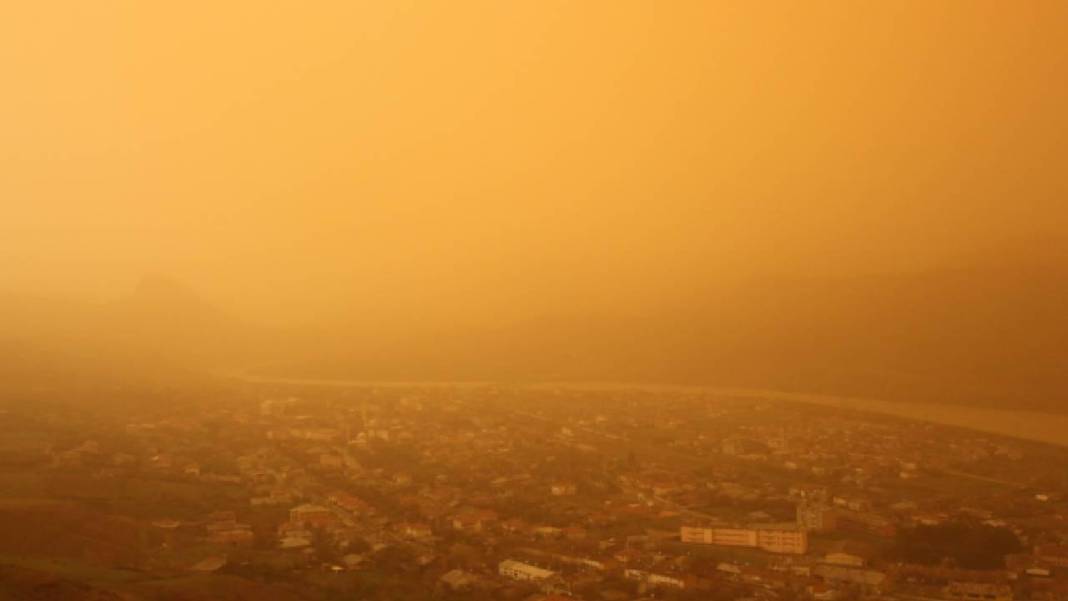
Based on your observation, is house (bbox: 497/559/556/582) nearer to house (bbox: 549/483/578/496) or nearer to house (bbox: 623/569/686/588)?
house (bbox: 623/569/686/588)

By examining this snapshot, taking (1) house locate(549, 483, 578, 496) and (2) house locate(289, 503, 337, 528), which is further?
(1) house locate(549, 483, 578, 496)

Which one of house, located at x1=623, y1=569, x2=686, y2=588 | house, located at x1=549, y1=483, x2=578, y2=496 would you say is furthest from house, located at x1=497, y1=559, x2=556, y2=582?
house, located at x1=549, y1=483, x2=578, y2=496

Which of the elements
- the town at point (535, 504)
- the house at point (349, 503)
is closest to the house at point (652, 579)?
the town at point (535, 504)

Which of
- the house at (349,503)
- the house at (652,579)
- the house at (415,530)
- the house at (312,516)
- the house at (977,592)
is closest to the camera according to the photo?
the house at (977,592)

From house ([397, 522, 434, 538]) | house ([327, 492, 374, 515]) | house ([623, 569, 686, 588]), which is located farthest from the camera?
→ house ([327, 492, 374, 515])

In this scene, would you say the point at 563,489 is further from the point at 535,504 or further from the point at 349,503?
the point at 349,503

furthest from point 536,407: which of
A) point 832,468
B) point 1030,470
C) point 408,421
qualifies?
point 1030,470

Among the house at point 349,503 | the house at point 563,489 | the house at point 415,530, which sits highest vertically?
the house at point 563,489

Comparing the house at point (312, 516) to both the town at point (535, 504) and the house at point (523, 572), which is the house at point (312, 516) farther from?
the house at point (523, 572)

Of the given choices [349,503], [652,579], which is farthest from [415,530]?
[652,579]
